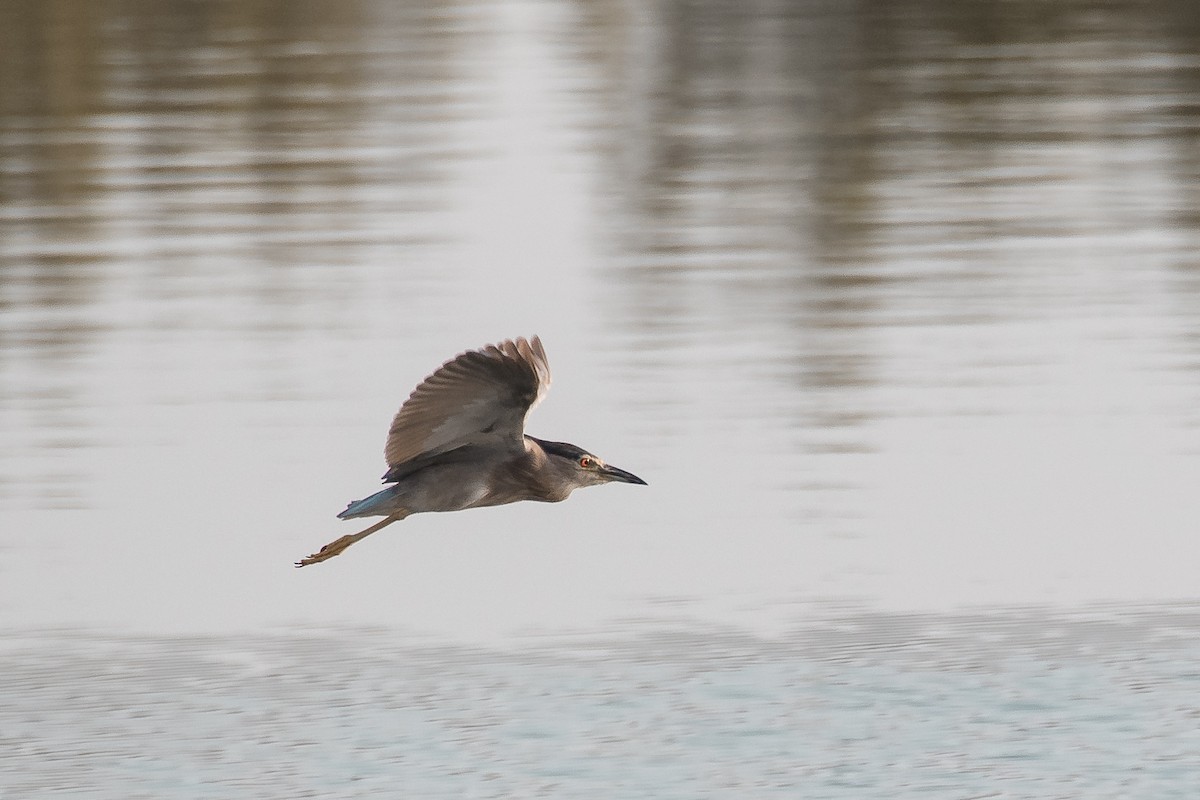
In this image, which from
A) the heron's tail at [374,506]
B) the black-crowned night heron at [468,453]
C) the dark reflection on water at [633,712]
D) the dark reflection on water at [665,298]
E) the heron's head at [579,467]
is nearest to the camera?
the black-crowned night heron at [468,453]

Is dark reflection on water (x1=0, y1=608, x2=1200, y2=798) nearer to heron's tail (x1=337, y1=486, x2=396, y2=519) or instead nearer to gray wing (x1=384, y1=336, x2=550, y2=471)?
heron's tail (x1=337, y1=486, x2=396, y2=519)

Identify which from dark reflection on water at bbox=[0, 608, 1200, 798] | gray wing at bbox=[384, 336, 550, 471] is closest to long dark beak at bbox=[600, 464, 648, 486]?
gray wing at bbox=[384, 336, 550, 471]

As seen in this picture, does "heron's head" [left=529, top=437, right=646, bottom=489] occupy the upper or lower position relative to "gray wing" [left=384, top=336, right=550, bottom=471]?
lower

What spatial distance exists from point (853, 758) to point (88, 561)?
3910mm

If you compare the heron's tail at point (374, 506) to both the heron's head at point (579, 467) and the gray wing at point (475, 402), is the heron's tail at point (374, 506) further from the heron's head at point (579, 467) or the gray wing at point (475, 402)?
→ the heron's head at point (579, 467)

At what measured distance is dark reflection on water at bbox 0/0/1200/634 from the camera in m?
10.6

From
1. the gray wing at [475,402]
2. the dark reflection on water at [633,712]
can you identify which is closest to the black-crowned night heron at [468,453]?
the gray wing at [475,402]

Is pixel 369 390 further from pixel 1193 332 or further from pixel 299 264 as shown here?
pixel 1193 332

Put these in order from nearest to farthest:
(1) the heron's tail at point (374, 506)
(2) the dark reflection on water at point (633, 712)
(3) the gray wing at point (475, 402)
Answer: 1. (3) the gray wing at point (475, 402)
2. (1) the heron's tail at point (374, 506)
3. (2) the dark reflection on water at point (633, 712)

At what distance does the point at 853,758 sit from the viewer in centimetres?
832

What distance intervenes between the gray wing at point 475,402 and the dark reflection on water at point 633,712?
1.29m

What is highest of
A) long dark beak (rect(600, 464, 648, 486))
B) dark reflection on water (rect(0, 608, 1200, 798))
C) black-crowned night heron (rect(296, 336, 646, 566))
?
black-crowned night heron (rect(296, 336, 646, 566))

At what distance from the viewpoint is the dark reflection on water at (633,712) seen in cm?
824

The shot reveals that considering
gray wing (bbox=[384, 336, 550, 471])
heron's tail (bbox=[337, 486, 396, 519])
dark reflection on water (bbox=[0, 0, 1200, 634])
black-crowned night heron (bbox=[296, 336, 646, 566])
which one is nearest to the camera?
gray wing (bbox=[384, 336, 550, 471])
